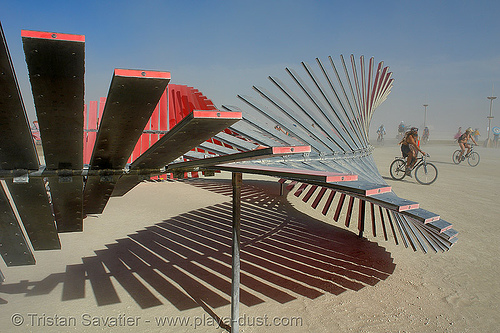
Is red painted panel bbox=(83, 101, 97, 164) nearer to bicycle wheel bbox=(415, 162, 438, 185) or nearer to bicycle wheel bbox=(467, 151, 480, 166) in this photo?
bicycle wheel bbox=(415, 162, 438, 185)

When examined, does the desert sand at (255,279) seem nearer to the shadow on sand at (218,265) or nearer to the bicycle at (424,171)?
the shadow on sand at (218,265)

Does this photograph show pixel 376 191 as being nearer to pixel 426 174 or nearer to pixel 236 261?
pixel 236 261

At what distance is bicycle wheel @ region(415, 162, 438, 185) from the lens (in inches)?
376

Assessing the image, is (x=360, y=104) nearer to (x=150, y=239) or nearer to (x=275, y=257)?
(x=275, y=257)

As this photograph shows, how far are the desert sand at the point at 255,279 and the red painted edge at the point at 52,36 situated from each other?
7.58ft

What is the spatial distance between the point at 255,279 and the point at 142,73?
2.84 m

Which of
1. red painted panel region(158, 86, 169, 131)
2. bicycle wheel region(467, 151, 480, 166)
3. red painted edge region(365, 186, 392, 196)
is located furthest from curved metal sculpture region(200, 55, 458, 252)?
bicycle wheel region(467, 151, 480, 166)

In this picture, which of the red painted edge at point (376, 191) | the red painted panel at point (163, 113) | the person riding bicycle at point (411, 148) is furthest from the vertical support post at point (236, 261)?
the person riding bicycle at point (411, 148)

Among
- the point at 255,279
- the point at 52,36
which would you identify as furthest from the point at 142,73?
the point at 255,279

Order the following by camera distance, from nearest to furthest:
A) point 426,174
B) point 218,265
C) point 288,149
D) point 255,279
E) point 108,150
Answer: point 288,149 → point 108,150 → point 255,279 → point 218,265 → point 426,174

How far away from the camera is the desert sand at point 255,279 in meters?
2.84

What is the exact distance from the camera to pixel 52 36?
107 centimetres

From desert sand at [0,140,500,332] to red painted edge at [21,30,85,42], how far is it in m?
2.31

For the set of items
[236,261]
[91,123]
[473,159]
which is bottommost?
[236,261]
